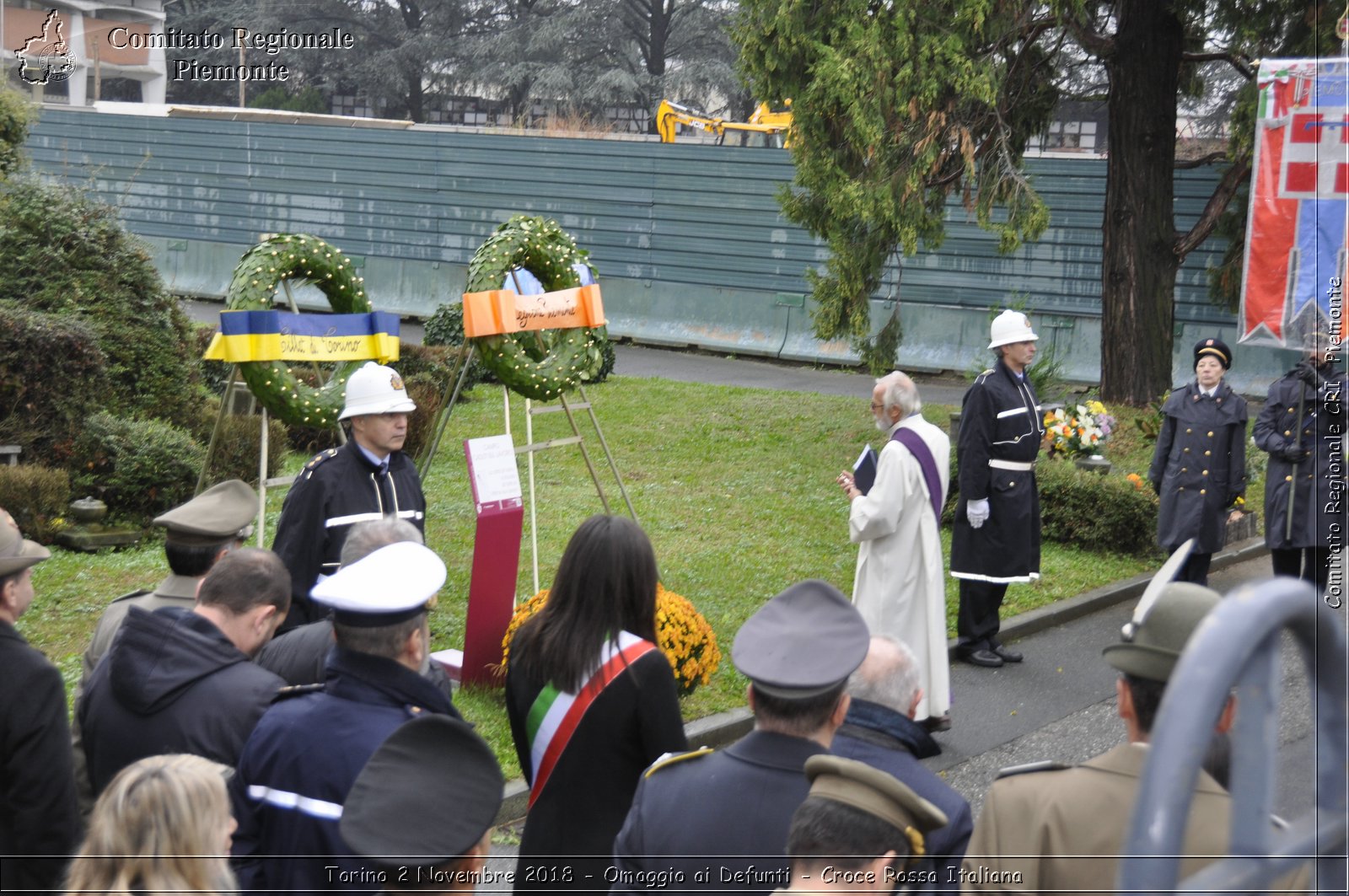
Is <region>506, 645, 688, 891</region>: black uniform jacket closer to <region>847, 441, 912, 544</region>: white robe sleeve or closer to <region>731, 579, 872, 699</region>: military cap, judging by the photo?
<region>731, 579, 872, 699</region>: military cap

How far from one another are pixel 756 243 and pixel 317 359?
15577 mm

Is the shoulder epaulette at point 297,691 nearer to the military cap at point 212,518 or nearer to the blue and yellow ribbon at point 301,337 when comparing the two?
the military cap at point 212,518

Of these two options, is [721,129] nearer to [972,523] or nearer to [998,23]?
[998,23]

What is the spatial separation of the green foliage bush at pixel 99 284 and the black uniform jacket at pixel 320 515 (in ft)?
20.6

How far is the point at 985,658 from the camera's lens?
8445 millimetres

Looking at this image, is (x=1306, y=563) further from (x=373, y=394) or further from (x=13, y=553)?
(x=13, y=553)

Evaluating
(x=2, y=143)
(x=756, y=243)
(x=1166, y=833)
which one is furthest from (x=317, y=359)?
(x=756, y=243)

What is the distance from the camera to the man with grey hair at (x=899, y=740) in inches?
114

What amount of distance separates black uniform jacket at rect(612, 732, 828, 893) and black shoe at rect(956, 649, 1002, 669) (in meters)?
5.78

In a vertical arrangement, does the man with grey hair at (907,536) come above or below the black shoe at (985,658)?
above

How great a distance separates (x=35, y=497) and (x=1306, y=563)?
9.38 meters

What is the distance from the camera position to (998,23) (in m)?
14.1

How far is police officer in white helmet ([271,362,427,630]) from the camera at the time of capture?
5.81m

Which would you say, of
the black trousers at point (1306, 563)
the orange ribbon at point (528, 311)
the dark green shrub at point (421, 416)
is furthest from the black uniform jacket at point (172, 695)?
the dark green shrub at point (421, 416)
